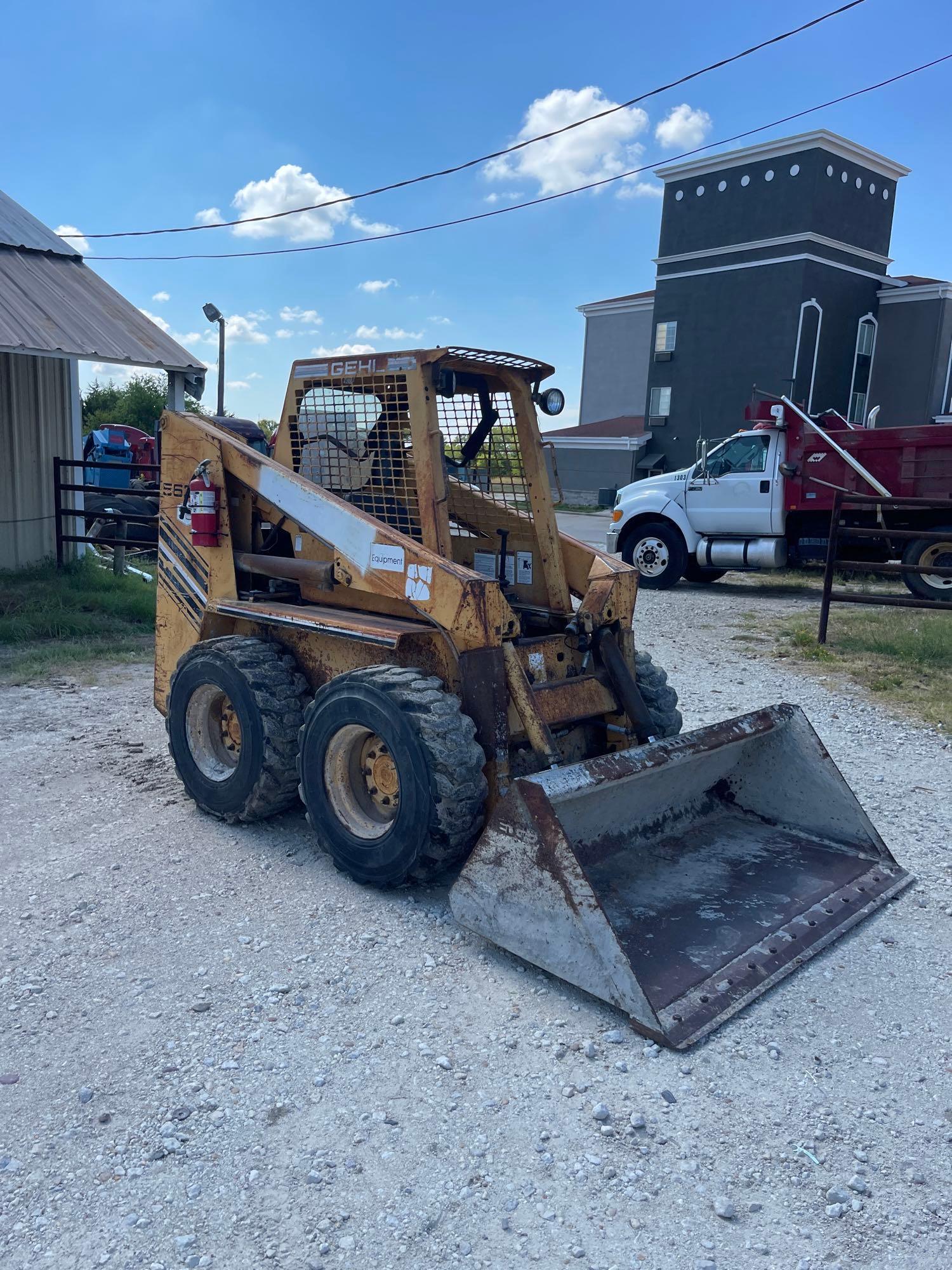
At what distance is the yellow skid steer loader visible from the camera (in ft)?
11.6

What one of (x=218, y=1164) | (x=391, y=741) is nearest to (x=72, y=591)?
(x=391, y=741)

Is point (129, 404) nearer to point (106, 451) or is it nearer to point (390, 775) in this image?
point (106, 451)

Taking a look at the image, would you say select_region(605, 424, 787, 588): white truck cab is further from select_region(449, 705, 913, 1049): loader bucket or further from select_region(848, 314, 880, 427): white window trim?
select_region(848, 314, 880, 427): white window trim

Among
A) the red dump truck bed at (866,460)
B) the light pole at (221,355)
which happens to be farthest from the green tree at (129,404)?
the red dump truck bed at (866,460)

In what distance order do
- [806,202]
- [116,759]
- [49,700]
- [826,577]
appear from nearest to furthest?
[116,759] < [49,700] < [826,577] < [806,202]

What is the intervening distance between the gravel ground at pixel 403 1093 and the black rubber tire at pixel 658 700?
133 centimetres

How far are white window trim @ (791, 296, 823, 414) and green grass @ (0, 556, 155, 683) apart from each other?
67.9 ft

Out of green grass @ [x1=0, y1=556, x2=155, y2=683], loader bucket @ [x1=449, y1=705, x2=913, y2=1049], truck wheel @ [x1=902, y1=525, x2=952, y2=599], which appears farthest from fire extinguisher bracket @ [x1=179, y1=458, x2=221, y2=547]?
truck wheel @ [x1=902, y1=525, x2=952, y2=599]

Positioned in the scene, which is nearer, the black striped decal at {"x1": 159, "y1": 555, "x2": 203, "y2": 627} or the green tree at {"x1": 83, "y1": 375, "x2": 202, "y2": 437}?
the black striped decal at {"x1": 159, "y1": 555, "x2": 203, "y2": 627}

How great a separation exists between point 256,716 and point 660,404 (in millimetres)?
28132

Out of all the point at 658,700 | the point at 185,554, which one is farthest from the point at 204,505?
the point at 658,700

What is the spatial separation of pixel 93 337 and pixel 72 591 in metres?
2.73

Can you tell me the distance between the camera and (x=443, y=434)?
4781mm

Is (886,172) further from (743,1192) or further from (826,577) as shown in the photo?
(743,1192)
